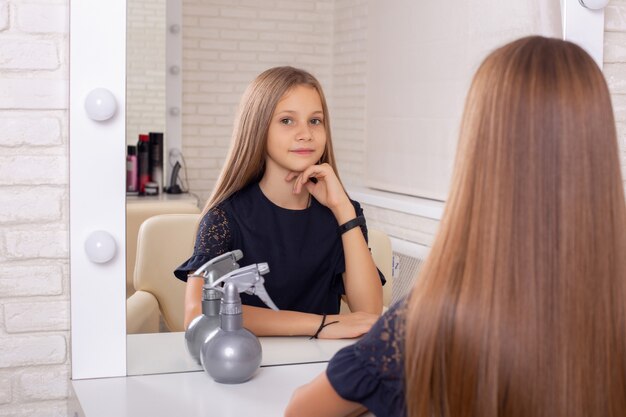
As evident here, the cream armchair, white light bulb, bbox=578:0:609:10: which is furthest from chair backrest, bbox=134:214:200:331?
white light bulb, bbox=578:0:609:10

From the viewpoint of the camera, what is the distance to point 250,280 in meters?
1.55

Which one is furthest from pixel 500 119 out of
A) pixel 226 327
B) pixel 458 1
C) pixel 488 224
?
pixel 458 1

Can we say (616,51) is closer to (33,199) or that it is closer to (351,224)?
(351,224)

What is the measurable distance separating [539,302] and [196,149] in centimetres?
84

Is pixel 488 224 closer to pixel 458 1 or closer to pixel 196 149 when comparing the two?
pixel 196 149

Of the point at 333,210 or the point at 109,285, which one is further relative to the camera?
the point at 333,210

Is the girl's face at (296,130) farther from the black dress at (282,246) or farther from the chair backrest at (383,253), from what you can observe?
the chair backrest at (383,253)

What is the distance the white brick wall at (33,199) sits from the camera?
1.43 m

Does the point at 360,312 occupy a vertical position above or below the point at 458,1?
below

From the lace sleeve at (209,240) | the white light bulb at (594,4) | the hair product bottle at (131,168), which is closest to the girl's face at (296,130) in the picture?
the lace sleeve at (209,240)

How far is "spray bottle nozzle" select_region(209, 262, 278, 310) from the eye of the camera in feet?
5.00

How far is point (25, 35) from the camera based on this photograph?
1433 mm

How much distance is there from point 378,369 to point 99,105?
761 millimetres

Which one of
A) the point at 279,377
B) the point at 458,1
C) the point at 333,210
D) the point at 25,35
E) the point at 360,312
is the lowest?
the point at 279,377
